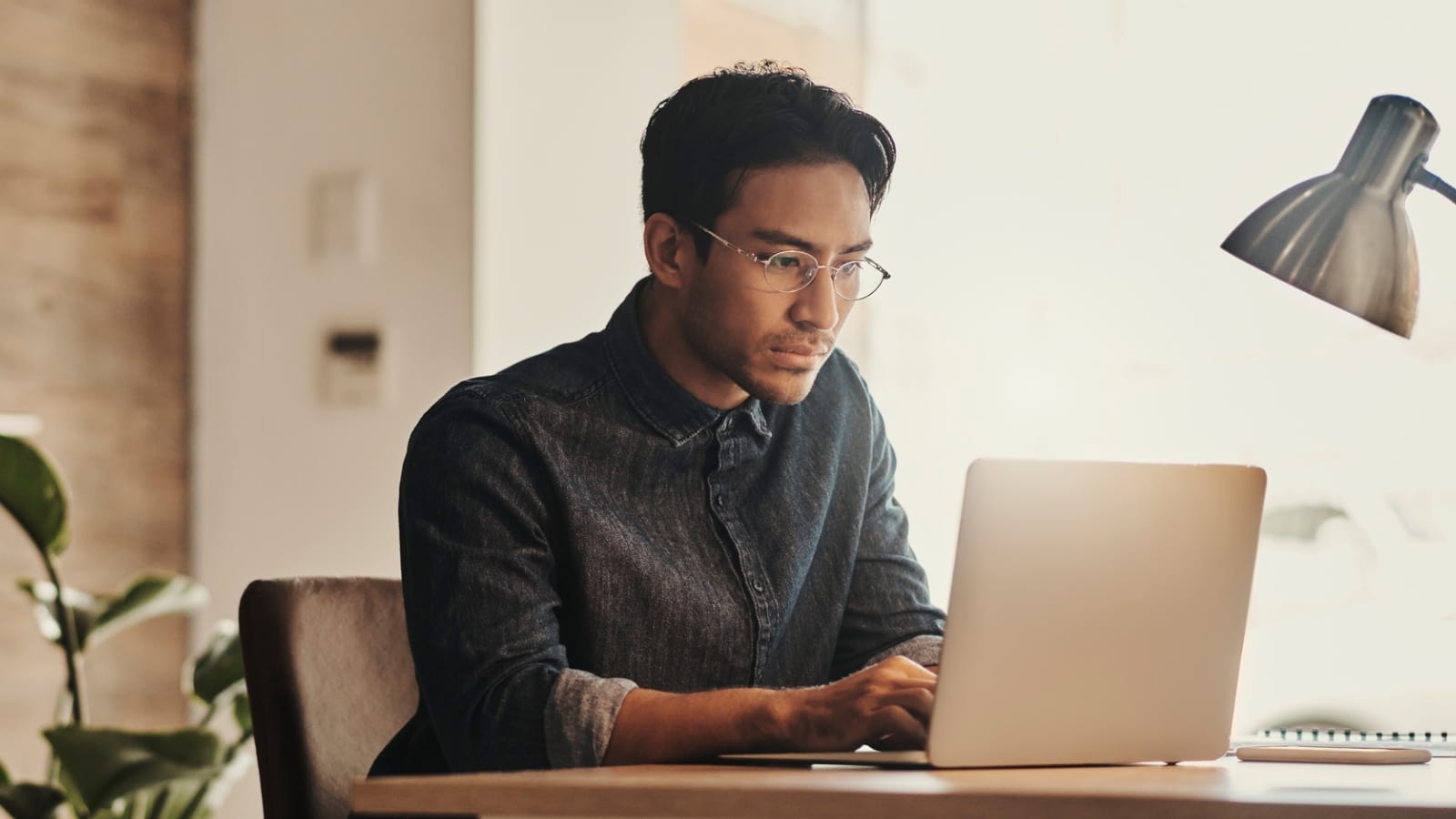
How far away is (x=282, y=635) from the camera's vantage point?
1319 mm

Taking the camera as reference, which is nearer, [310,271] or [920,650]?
[920,650]

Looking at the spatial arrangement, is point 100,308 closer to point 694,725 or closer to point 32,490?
point 32,490

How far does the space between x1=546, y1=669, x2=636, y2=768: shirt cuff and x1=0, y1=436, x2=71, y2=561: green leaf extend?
116 centimetres

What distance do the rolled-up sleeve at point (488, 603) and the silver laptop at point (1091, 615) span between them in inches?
6.4

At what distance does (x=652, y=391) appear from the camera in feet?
4.78

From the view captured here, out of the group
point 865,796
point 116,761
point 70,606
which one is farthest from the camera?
point 70,606

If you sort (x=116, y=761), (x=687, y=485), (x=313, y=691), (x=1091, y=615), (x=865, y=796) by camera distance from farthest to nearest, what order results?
(x=116, y=761) < (x=687, y=485) < (x=313, y=691) < (x=1091, y=615) < (x=865, y=796)

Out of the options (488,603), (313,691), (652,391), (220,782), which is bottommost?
(220,782)

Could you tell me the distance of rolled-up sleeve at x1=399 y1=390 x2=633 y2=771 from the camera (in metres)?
1.16

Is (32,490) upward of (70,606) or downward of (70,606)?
upward

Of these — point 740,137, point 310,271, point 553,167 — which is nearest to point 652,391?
point 740,137

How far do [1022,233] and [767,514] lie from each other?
53.9 inches

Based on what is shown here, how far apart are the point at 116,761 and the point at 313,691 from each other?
2.45 feet

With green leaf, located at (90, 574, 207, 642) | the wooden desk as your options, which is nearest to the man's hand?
the wooden desk
